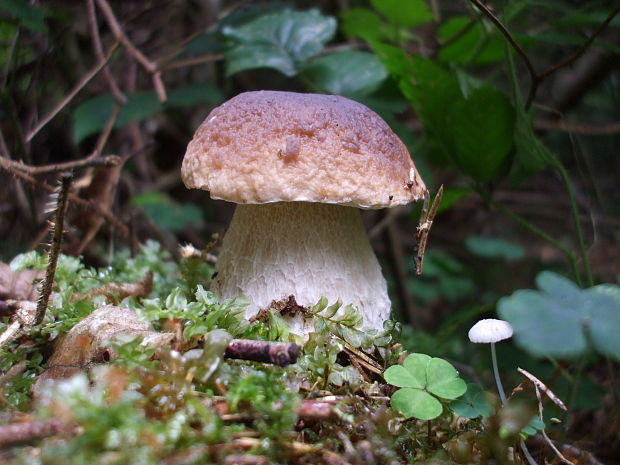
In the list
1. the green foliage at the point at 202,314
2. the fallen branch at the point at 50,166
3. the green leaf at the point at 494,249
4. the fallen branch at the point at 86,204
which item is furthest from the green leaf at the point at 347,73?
the green leaf at the point at 494,249

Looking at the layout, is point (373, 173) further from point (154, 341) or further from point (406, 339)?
point (406, 339)

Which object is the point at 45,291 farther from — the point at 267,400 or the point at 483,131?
the point at 483,131

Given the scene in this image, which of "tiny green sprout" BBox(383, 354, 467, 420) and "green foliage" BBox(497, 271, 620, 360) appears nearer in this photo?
"green foliage" BBox(497, 271, 620, 360)

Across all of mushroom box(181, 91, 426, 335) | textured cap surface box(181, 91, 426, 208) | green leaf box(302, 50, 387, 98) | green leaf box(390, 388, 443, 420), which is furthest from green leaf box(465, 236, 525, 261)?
green leaf box(390, 388, 443, 420)

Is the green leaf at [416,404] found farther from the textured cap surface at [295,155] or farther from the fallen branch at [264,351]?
the textured cap surface at [295,155]

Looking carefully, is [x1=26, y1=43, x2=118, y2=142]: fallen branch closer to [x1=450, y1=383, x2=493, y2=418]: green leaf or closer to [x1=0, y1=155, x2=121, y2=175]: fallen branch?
[x1=0, y1=155, x2=121, y2=175]: fallen branch
